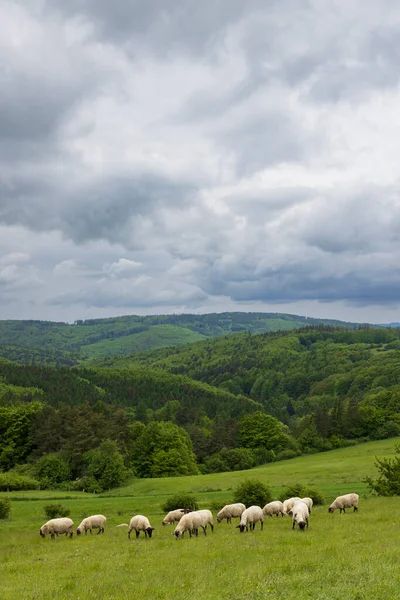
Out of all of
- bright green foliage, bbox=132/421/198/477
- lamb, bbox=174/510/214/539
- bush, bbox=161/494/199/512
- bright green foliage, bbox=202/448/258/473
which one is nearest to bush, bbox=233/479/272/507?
bush, bbox=161/494/199/512

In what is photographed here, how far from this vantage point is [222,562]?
19.8 metres

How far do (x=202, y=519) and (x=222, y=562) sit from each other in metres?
11.2

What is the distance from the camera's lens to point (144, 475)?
99250 mm

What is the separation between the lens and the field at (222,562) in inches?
590

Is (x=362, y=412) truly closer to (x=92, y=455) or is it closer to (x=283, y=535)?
(x=92, y=455)

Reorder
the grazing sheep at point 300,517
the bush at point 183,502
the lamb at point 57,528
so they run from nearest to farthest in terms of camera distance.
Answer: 1. the grazing sheep at point 300,517
2. the lamb at point 57,528
3. the bush at point 183,502

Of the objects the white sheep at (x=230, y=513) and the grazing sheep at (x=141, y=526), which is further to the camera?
the white sheep at (x=230, y=513)

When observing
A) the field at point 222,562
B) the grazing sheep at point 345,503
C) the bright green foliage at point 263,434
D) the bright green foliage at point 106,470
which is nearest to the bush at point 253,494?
the field at point 222,562

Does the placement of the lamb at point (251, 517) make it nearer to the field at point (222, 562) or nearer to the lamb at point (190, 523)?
the field at point (222, 562)

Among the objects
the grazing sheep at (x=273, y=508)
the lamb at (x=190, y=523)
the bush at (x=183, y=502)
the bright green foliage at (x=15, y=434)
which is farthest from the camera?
the bright green foliage at (x=15, y=434)

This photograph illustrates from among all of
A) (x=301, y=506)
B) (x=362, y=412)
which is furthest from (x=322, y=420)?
(x=301, y=506)

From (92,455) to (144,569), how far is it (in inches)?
2823

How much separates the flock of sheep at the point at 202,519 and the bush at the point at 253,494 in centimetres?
496

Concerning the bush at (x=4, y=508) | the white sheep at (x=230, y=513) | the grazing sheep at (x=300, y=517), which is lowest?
the bush at (x=4, y=508)
